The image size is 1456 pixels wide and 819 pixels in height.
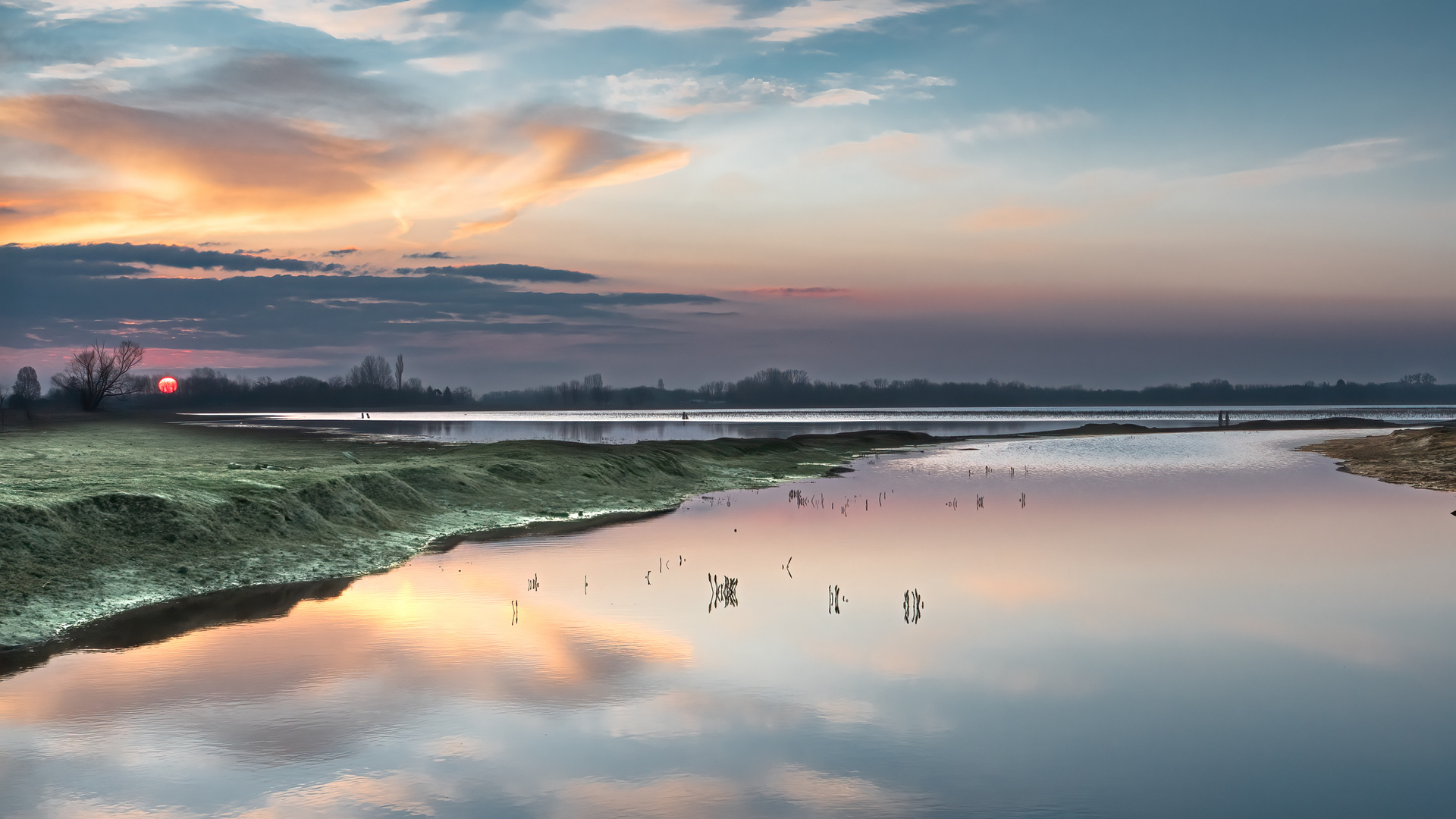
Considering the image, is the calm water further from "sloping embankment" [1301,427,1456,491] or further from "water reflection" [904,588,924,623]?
"sloping embankment" [1301,427,1456,491]

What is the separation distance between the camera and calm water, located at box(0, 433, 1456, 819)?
12.2 m

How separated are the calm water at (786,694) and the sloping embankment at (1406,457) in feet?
112

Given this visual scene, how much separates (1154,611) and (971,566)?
7.26 meters

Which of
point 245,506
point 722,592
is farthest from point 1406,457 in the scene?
point 245,506

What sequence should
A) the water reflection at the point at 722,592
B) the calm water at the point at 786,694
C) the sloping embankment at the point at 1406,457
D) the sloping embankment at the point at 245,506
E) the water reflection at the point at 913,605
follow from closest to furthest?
the calm water at the point at 786,694
the water reflection at the point at 913,605
the sloping embankment at the point at 245,506
the water reflection at the point at 722,592
the sloping embankment at the point at 1406,457

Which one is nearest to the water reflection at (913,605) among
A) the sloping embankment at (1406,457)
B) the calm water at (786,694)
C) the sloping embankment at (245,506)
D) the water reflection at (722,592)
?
the calm water at (786,694)

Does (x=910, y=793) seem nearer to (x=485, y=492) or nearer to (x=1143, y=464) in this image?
(x=485, y=492)

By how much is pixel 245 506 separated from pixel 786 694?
851 inches

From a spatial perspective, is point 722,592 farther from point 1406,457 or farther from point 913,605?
point 1406,457

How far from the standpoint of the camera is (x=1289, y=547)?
34.1 metres

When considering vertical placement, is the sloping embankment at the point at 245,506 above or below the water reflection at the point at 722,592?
above

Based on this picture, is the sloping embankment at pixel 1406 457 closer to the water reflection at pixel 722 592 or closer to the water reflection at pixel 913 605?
the water reflection at pixel 913 605

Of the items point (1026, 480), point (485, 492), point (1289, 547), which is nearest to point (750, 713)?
point (1289, 547)

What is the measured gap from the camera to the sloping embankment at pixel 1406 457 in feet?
198
